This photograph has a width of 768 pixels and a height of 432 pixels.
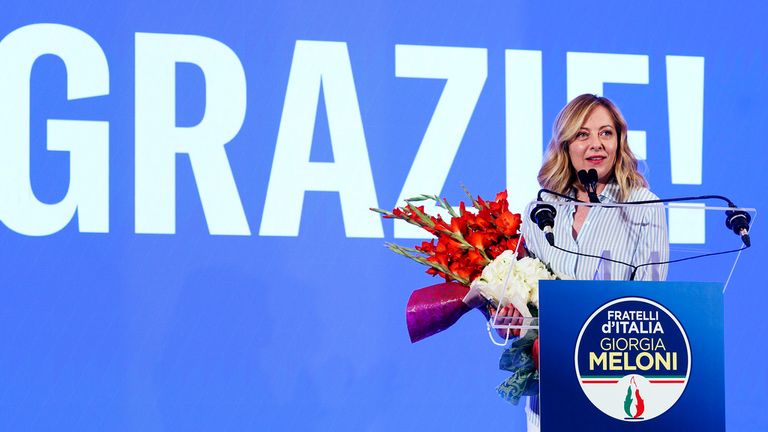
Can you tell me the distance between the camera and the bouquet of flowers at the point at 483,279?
5.92 feet

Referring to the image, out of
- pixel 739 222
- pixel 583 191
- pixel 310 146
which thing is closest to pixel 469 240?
pixel 583 191

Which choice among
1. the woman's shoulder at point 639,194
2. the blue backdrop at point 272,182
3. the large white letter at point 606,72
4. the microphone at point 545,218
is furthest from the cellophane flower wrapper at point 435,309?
the large white letter at point 606,72

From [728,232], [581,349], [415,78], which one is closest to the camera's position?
[581,349]

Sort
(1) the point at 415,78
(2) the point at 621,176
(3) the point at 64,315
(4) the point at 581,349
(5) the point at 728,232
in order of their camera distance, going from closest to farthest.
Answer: (4) the point at 581,349
(2) the point at 621,176
(3) the point at 64,315
(1) the point at 415,78
(5) the point at 728,232

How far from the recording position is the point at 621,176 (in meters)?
2.23

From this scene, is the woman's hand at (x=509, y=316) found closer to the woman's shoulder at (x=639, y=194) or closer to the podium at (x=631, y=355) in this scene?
the podium at (x=631, y=355)

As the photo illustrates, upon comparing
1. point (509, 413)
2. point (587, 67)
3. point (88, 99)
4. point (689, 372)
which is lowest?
point (509, 413)

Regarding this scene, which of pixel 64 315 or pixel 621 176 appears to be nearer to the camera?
pixel 621 176

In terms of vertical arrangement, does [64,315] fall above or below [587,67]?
below

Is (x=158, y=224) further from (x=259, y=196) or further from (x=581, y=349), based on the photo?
(x=581, y=349)

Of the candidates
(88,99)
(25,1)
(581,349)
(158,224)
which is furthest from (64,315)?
(581,349)

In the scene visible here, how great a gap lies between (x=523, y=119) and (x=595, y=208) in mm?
1412

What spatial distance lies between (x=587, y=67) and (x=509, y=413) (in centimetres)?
134

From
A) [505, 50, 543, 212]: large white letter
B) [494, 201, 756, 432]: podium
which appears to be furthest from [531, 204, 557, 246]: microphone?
[505, 50, 543, 212]: large white letter
